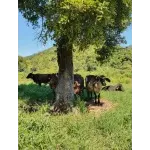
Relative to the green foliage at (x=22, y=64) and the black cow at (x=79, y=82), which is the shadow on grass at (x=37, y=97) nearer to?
the black cow at (x=79, y=82)

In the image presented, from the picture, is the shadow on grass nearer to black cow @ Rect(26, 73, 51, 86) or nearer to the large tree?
black cow @ Rect(26, 73, 51, 86)

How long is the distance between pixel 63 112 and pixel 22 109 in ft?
1.78

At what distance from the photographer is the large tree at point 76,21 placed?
3861mm

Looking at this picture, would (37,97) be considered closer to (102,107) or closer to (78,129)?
(102,107)

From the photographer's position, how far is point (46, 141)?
130 inches

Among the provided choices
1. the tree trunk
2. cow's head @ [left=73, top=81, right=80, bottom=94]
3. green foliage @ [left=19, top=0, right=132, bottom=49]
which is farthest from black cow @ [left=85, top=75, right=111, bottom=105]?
green foliage @ [left=19, top=0, right=132, bottom=49]

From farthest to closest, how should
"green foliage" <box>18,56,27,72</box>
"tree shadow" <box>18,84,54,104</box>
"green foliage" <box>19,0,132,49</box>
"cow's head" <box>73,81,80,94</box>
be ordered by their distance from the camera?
"cow's head" <box>73,81,80,94</box>
"tree shadow" <box>18,84,54,104</box>
"green foliage" <box>19,0,132,49</box>
"green foliage" <box>18,56,27,72</box>

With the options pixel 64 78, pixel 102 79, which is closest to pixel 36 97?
pixel 64 78

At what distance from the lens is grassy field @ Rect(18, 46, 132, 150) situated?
3.26m

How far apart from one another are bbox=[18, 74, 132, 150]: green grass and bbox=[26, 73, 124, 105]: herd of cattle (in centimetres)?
9

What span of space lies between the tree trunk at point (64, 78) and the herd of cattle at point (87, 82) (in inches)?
3.1

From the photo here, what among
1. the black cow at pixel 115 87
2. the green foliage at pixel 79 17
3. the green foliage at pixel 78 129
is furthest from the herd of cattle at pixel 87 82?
the green foliage at pixel 79 17

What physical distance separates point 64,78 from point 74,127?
933mm
